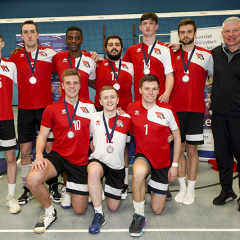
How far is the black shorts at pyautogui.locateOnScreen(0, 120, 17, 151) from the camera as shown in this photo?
330 centimetres

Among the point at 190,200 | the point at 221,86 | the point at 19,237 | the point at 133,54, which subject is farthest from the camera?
the point at 133,54

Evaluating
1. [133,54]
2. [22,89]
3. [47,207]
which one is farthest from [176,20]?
[47,207]

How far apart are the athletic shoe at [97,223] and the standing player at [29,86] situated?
1.32 meters

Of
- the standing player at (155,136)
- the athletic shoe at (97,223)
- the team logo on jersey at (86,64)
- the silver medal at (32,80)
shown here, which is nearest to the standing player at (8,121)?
the silver medal at (32,80)

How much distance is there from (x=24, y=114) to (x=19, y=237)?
1688 mm

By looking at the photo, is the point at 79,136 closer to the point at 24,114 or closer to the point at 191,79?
the point at 24,114

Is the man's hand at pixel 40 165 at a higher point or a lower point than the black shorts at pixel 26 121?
lower

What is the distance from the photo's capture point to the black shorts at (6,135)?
330 cm

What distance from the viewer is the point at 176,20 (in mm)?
11984

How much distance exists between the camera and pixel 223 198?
3.39 m

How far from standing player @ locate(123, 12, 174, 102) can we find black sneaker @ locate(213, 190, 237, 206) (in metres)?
1.72

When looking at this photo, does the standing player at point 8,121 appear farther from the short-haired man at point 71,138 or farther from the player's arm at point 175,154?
the player's arm at point 175,154

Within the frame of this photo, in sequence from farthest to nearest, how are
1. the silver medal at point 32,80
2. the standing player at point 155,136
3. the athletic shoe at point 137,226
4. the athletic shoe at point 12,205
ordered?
the silver medal at point 32,80
the athletic shoe at point 12,205
the standing player at point 155,136
the athletic shoe at point 137,226

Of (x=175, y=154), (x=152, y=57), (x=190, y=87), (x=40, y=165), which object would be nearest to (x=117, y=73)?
(x=152, y=57)
